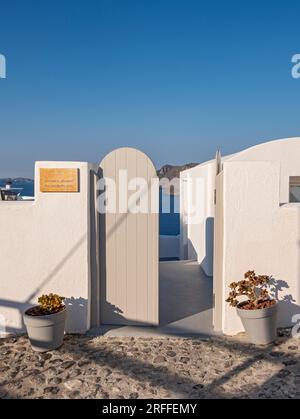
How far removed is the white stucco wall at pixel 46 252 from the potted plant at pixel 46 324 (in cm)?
47

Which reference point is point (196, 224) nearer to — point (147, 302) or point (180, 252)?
point (180, 252)

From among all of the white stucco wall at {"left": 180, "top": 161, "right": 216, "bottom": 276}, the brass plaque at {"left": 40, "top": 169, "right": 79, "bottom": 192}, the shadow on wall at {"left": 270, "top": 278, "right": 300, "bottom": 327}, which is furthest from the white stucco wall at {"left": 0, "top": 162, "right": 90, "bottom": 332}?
the white stucco wall at {"left": 180, "top": 161, "right": 216, "bottom": 276}

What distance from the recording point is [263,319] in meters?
4.88

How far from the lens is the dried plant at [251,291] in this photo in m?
5.06

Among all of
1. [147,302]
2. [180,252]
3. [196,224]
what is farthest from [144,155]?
[180,252]

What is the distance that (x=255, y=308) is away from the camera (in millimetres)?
4961

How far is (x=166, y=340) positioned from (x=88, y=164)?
274cm

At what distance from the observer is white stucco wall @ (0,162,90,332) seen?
5.39 meters

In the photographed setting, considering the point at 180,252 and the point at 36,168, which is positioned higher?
the point at 36,168

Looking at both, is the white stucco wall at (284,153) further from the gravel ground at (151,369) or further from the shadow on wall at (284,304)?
the gravel ground at (151,369)

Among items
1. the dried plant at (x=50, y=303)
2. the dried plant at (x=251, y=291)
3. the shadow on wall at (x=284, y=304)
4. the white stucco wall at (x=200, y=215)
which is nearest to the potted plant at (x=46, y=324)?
the dried plant at (x=50, y=303)

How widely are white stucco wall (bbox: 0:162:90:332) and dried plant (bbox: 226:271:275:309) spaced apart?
82.7 inches

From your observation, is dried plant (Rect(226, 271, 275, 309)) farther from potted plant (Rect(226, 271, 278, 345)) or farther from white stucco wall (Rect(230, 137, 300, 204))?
white stucco wall (Rect(230, 137, 300, 204))
